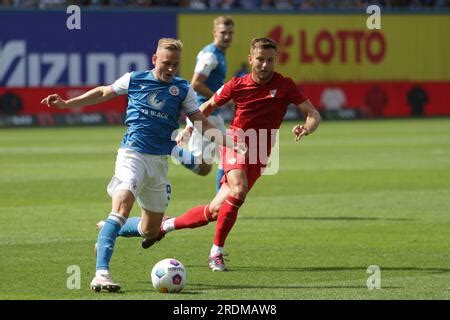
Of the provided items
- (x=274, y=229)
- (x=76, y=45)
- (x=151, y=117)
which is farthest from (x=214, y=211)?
(x=76, y=45)

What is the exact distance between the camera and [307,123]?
10766 mm

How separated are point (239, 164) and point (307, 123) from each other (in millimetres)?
802

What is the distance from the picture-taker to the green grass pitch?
9820 mm

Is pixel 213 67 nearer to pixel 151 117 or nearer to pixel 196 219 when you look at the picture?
pixel 196 219

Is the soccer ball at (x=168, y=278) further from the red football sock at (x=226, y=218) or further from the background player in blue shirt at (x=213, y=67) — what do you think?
the background player in blue shirt at (x=213, y=67)

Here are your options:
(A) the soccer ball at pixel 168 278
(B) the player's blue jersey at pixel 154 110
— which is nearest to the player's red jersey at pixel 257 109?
(B) the player's blue jersey at pixel 154 110

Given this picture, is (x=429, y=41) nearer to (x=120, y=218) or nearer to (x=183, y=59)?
(x=183, y=59)

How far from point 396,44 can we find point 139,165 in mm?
30791

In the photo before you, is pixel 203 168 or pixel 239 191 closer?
pixel 239 191

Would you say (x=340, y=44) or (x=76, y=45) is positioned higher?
(x=340, y=44)

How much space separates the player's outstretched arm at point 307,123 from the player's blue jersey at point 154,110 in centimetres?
98

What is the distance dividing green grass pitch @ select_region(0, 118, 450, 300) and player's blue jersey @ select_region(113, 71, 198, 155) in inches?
48.5

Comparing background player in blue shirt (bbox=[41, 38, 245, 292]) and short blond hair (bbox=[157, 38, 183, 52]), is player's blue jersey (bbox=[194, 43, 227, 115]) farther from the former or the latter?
short blond hair (bbox=[157, 38, 183, 52])
